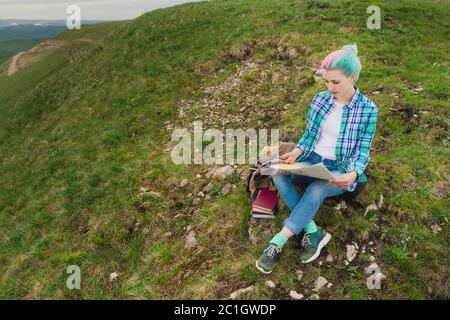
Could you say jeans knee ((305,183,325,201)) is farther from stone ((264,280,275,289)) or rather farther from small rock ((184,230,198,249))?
small rock ((184,230,198,249))

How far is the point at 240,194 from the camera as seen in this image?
26.3 ft

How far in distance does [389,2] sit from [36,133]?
21188mm

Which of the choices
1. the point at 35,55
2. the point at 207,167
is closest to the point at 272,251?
the point at 207,167

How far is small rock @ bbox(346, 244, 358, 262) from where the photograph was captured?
5852 millimetres

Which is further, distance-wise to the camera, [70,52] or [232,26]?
[70,52]

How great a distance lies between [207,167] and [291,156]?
3.85 meters

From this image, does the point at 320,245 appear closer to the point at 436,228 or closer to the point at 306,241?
the point at 306,241

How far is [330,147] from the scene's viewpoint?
19.8 feet

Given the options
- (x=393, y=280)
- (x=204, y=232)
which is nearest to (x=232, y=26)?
(x=204, y=232)

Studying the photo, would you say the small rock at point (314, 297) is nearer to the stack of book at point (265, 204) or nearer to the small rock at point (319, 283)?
the small rock at point (319, 283)

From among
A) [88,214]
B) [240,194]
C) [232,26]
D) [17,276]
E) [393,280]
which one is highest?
[232,26]

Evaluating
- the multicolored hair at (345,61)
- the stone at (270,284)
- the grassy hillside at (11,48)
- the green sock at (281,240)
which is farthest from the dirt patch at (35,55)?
the grassy hillside at (11,48)

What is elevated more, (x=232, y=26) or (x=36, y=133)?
(x=232, y=26)
